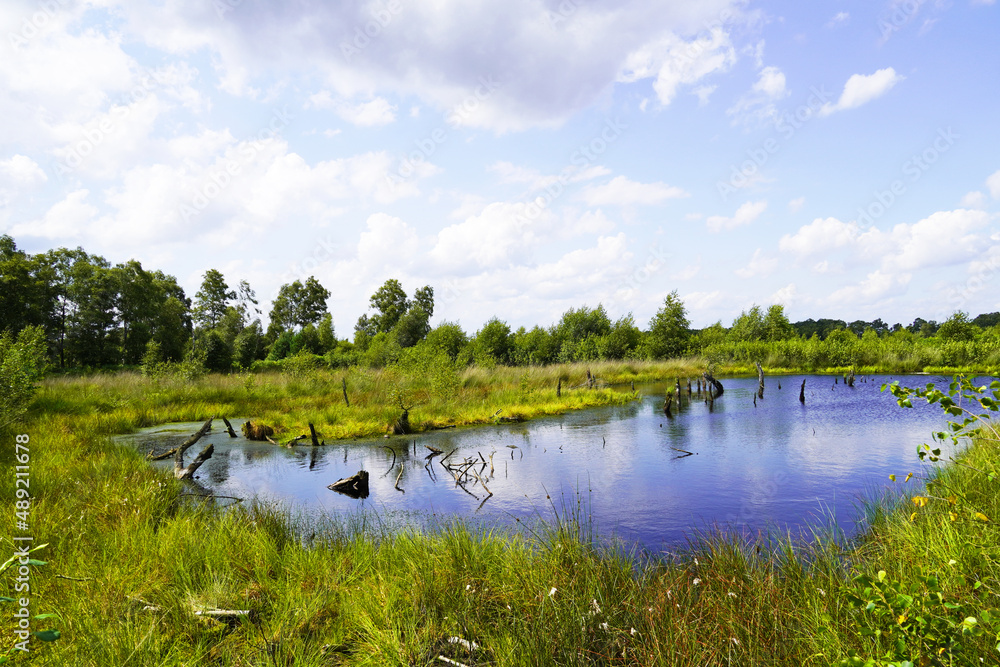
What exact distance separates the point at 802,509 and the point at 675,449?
→ 5229 mm

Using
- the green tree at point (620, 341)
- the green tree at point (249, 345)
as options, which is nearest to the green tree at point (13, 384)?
the green tree at point (249, 345)

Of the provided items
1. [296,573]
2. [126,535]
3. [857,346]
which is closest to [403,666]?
[296,573]

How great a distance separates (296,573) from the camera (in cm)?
504

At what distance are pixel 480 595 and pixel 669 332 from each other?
149 ft

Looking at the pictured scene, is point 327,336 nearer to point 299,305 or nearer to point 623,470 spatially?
point 299,305

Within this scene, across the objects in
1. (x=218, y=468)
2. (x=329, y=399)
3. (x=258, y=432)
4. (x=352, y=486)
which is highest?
(x=329, y=399)

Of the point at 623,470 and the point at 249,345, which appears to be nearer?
the point at 623,470

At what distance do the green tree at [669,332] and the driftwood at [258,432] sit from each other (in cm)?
3678

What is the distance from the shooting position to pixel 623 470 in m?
11.2

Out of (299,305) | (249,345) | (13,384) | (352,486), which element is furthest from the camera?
(299,305)

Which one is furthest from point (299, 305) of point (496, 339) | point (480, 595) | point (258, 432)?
point (480, 595)

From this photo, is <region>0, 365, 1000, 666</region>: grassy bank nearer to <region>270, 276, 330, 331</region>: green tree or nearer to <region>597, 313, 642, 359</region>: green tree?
<region>597, 313, 642, 359</region>: green tree

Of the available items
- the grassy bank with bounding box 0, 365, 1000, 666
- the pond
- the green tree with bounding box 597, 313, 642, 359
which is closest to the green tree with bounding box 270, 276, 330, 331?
the green tree with bounding box 597, 313, 642, 359

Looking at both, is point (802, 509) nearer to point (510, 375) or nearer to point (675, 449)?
point (675, 449)
